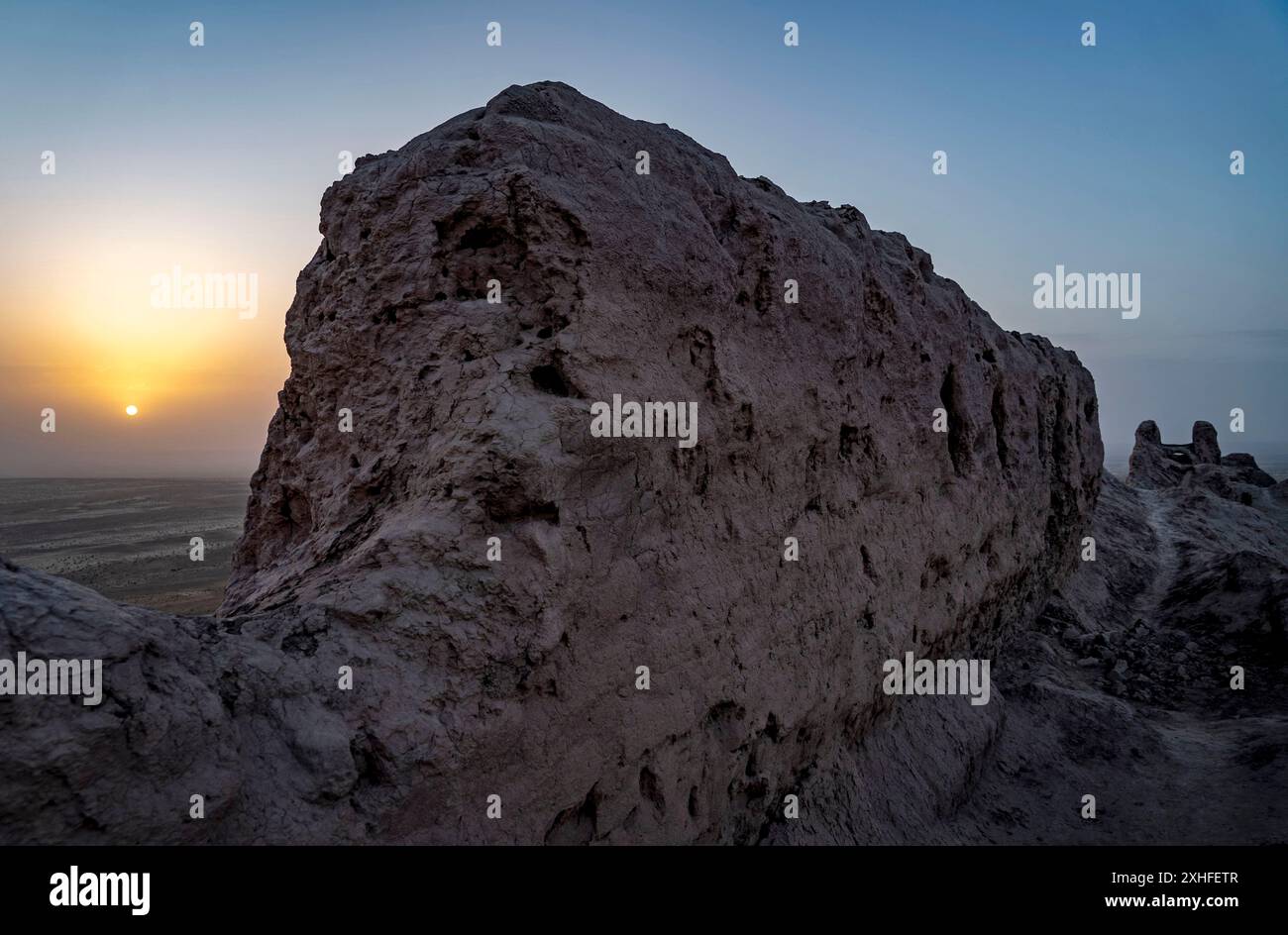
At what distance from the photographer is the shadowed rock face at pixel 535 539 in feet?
9.12

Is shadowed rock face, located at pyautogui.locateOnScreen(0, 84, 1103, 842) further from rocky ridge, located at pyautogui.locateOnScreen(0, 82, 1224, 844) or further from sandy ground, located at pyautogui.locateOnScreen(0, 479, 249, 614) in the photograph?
sandy ground, located at pyautogui.locateOnScreen(0, 479, 249, 614)

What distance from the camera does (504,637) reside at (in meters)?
3.35

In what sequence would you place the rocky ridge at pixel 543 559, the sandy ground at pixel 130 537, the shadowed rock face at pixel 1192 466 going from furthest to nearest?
the shadowed rock face at pixel 1192 466
the sandy ground at pixel 130 537
the rocky ridge at pixel 543 559

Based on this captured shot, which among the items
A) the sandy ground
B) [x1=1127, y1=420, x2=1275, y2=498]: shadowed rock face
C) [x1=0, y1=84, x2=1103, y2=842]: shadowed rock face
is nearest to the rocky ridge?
[x1=0, y1=84, x2=1103, y2=842]: shadowed rock face

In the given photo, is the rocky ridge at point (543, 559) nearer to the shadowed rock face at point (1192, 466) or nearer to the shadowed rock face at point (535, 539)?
the shadowed rock face at point (535, 539)

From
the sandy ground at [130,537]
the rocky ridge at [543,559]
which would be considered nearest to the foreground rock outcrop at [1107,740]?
the rocky ridge at [543,559]

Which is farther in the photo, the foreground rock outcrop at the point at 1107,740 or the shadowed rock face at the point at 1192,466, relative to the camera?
the shadowed rock face at the point at 1192,466

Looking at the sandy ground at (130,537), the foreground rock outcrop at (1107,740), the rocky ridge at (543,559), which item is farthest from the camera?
the sandy ground at (130,537)

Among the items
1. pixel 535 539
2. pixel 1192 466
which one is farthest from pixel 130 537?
pixel 1192 466

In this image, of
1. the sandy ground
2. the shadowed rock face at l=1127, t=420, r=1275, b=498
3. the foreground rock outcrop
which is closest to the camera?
the foreground rock outcrop

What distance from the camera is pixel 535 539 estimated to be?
353cm

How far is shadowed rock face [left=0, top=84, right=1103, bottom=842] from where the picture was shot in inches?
109

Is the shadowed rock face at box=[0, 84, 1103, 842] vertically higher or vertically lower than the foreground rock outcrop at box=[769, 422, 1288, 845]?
higher

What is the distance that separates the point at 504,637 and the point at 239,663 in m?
1.06
